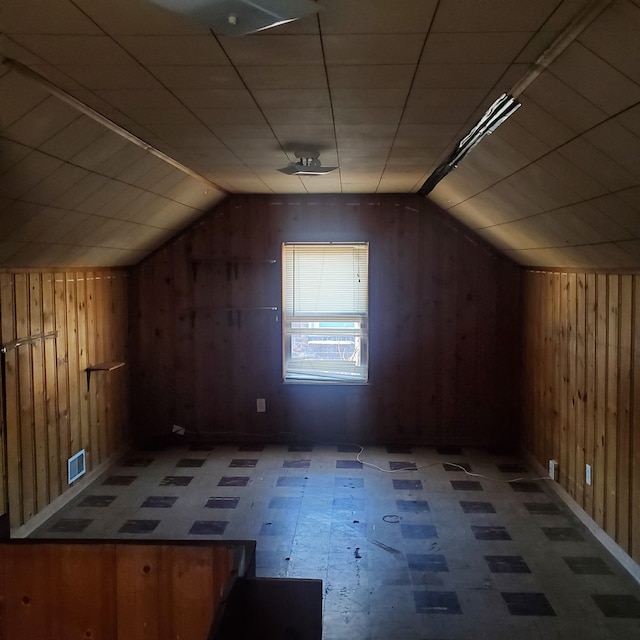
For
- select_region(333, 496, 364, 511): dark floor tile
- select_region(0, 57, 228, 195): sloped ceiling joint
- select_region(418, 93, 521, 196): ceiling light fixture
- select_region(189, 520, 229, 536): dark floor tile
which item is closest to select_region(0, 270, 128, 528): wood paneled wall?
select_region(189, 520, 229, 536): dark floor tile

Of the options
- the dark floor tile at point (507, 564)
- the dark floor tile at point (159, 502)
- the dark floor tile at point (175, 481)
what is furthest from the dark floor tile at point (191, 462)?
the dark floor tile at point (507, 564)

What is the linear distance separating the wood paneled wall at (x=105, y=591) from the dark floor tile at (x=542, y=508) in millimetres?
2824

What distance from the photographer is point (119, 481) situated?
187 inches

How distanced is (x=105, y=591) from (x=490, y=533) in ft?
8.34

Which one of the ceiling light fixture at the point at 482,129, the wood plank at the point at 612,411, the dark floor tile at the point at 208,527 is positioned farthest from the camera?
the dark floor tile at the point at 208,527

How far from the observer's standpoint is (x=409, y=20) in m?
1.68

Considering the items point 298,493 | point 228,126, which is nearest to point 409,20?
point 228,126

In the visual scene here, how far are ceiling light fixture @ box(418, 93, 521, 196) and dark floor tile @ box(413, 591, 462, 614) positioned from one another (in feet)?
7.40

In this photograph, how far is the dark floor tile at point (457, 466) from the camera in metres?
4.97

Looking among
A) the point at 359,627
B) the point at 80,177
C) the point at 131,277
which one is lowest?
the point at 359,627

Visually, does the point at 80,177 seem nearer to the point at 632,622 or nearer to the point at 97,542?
the point at 97,542

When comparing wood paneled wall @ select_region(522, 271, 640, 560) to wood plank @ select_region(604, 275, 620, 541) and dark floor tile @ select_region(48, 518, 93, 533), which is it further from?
dark floor tile @ select_region(48, 518, 93, 533)

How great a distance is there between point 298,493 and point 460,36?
3442 mm

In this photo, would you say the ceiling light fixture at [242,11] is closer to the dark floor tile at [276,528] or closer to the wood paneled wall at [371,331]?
the dark floor tile at [276,528]
